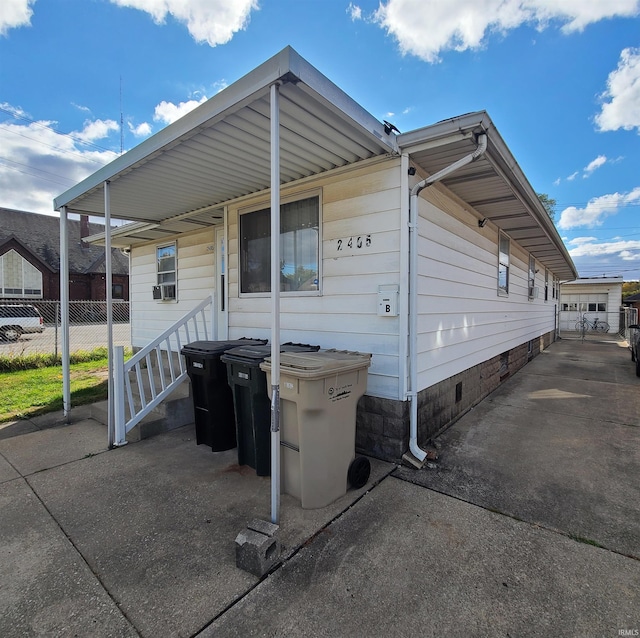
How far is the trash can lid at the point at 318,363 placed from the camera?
2.31 metres

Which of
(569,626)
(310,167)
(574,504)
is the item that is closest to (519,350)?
(574,504)

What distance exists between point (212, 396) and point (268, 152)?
2313 millimetres

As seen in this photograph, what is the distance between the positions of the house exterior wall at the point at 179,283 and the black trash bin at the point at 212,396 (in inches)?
99.1

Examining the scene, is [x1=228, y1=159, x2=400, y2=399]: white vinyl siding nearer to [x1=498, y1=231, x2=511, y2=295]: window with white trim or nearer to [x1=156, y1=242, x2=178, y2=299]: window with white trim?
[x1=156, y1=242, x2=178, y2=299]: window with white trim

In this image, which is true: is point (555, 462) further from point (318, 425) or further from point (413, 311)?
point (318, 425)

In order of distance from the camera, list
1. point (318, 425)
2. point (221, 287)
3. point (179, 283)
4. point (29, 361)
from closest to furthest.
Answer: point (318, 425) → point (221, 287) → point (179, 283) → point (29, 361)

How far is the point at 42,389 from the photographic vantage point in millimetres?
5957

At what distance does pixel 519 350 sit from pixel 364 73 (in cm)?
665

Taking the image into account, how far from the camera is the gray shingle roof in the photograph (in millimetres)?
26438

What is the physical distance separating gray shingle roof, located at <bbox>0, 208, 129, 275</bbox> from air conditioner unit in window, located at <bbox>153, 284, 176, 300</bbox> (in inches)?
895

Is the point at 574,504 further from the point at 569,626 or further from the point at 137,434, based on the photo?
the point at 137,434

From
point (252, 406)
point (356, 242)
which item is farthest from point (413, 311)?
point (252, 406)

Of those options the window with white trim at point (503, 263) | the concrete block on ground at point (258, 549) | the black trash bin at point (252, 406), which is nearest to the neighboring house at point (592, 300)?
the window with white trim at point (503, 263)

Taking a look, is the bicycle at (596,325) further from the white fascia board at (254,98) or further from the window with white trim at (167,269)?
the white fascia board at (254,98)
